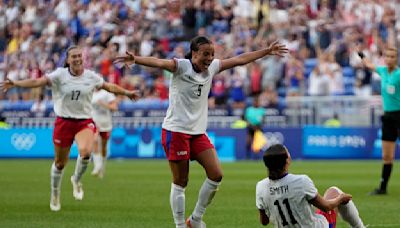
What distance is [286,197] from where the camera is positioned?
878 cm

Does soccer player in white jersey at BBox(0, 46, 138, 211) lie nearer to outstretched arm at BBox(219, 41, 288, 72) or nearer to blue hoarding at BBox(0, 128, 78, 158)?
outstretched arm at BBox(219, 41, 288, 72)

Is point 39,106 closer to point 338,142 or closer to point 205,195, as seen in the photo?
point 338,142

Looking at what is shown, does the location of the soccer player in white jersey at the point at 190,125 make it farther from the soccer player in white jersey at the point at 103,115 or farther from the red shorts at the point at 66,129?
the soccer player in white jersey at the point at 103,115

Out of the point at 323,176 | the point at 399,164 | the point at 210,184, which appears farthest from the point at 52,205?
the point at 399,164

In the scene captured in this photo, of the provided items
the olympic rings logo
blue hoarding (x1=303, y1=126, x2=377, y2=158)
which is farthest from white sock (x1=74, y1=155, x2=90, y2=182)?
the olympic rings logo

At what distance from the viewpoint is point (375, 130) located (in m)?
30.7

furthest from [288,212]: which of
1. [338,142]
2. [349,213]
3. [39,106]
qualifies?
[39,106]

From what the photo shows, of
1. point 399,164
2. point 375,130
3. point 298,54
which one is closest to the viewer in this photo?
point 399,164

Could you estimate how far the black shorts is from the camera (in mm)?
16984

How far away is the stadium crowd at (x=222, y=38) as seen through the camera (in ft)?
109

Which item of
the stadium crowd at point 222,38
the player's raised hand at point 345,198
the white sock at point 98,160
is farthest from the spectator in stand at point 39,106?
the player's raised hand at point 345,198

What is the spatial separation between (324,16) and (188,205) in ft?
68.0

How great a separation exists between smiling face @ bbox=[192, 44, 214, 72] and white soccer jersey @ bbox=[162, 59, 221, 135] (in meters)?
0.10

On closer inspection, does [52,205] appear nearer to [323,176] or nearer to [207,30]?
[323,176]
